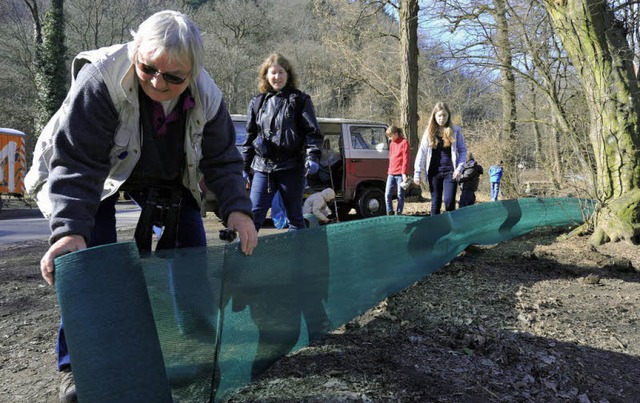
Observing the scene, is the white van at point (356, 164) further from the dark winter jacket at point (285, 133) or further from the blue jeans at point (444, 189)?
the dark winter jacket at point (285, 133)

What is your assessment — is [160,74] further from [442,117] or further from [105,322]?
[442,117]

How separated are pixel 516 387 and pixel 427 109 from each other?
2506cm

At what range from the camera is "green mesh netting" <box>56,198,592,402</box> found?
5.00 feet

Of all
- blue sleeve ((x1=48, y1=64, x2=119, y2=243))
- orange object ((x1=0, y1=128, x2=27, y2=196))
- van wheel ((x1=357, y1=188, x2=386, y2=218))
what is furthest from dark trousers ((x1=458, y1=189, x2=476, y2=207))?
orange object ((x1=0, y1=128, x2=27, y2=196))

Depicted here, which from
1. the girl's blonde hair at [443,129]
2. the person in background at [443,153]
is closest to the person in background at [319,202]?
the person in background at [443,153]

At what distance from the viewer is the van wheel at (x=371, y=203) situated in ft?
34.1

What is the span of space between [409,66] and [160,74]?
12.5m

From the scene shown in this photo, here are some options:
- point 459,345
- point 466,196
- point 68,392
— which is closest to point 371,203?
point 466,196

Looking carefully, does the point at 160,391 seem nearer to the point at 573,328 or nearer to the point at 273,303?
the point at 273,303

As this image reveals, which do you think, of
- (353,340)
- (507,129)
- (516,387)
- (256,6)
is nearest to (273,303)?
(353,340)

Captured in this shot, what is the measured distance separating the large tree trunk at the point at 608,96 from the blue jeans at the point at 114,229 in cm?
507

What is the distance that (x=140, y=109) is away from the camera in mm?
1892

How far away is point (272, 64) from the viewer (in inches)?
156

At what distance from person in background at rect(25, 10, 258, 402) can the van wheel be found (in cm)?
826
